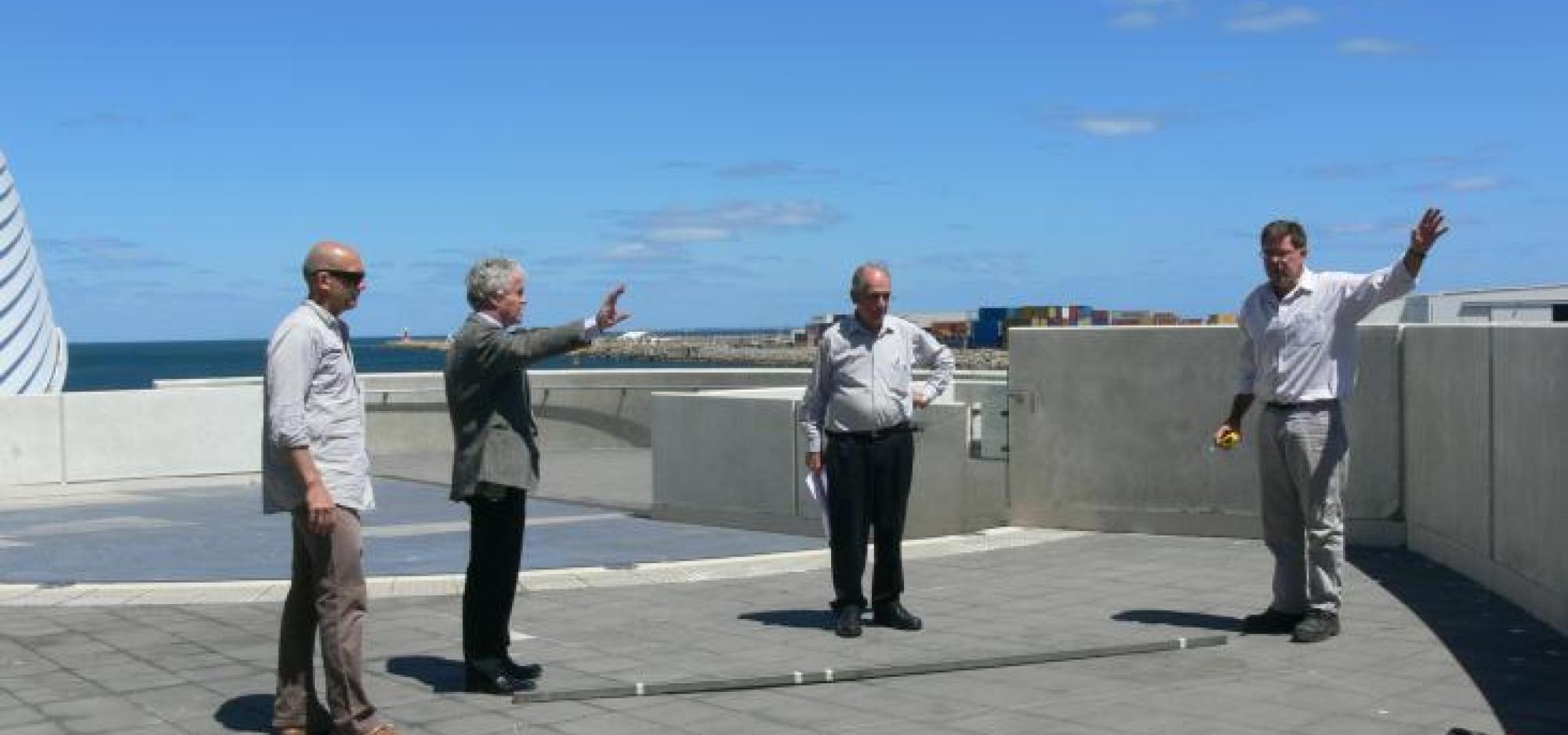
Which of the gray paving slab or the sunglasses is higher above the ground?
the sunglasses

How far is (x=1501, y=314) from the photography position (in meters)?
16.0

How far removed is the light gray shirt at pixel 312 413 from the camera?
17.6 ft

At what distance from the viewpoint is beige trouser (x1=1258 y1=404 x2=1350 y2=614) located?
7379 mm

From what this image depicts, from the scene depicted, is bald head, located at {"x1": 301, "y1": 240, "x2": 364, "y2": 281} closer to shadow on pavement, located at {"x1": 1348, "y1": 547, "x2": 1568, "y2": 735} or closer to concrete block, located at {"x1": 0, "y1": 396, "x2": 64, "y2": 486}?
shadow on pavement, located at {"x1": 1348, "y1": 547, "x2": 1568, "y2": 735}

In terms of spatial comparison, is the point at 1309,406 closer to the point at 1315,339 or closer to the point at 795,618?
the point at 1315,339

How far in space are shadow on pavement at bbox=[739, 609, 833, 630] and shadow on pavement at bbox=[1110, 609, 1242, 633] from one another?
4.59 ft

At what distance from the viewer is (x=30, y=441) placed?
15961 millimetres

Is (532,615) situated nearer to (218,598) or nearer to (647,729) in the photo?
(218,598)

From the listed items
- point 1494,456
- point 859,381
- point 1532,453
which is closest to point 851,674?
point 859,381

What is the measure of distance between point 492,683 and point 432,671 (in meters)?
0.68

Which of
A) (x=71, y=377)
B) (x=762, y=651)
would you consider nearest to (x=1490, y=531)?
(x=762, y=651)

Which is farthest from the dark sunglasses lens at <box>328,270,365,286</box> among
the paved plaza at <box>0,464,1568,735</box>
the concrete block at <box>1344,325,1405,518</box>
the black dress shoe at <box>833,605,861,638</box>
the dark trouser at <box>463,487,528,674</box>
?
the concrete block at <box>1344,325,1405,518</box>

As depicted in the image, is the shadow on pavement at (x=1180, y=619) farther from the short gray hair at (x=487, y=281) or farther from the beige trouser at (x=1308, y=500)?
the short gray hair at (x=487, y=281)

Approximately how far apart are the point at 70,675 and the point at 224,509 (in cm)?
730
